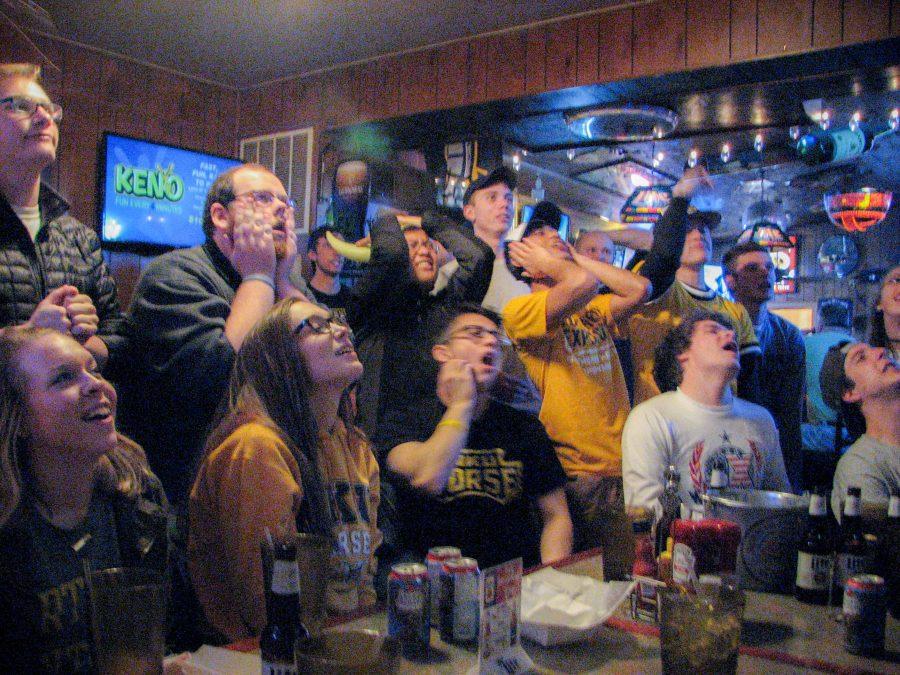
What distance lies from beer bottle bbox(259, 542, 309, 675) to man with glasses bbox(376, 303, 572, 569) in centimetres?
107

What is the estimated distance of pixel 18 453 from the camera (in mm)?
1489

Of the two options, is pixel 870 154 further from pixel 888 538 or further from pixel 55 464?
pixel 55 464

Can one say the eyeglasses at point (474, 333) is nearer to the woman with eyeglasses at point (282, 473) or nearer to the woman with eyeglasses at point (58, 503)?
the woman with eyeglasses at point (282, 473)

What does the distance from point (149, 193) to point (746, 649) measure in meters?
4.40

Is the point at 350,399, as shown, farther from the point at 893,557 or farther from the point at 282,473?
the point at 893,557

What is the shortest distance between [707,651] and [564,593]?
1.02 ft

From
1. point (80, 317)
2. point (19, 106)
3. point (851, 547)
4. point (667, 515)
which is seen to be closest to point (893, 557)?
point (851, 547)

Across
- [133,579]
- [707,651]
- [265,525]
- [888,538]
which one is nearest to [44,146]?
[265,525]

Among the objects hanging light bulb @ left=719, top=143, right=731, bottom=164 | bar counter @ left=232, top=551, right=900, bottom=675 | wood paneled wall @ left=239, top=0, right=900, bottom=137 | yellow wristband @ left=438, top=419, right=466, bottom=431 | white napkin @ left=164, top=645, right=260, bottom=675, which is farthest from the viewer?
hanging light bulb @ left=719, top=143, right=731, bottom=164

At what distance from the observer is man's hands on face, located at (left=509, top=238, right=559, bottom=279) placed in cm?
310

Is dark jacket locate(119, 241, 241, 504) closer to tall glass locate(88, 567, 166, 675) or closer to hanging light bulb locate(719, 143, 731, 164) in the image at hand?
tall glass locate(88, 567, 166, 675)

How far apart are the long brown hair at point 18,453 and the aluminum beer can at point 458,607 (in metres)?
0.72

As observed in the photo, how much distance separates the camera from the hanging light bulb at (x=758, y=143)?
16.6 feet

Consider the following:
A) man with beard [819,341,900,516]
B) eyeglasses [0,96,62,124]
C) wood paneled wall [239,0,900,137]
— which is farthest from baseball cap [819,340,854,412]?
eyeglasses [0,96,62,124]
